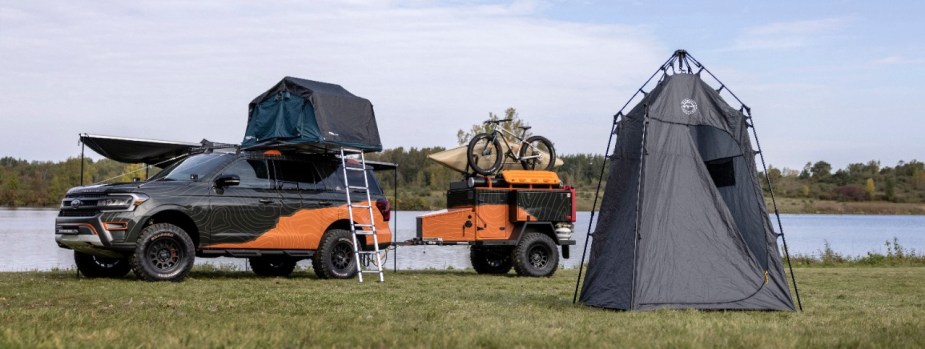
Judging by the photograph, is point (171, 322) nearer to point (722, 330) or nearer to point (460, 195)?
point (722, 330)

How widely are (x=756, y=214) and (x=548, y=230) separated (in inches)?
292

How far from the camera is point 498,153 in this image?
1873 centimetres

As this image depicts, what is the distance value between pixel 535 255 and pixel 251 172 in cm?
549

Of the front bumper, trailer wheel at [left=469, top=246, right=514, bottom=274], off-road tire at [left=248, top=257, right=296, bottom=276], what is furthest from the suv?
trailer wheel at [left=469, top=246, right=514, bottom=274]

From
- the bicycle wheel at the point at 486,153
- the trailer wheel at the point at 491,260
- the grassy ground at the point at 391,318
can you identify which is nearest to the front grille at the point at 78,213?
the grassy ground at the point at 391,318

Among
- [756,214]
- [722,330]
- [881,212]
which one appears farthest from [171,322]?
[881,212]

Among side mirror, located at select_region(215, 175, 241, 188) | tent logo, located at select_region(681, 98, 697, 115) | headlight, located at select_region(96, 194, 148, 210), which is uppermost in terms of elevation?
tent logo, located at select_region(681, 98, 697, 115)

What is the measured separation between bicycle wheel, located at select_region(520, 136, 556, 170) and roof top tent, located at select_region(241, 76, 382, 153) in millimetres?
3859

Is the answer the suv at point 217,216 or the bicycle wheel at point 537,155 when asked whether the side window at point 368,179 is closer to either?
the suv at point 217,216

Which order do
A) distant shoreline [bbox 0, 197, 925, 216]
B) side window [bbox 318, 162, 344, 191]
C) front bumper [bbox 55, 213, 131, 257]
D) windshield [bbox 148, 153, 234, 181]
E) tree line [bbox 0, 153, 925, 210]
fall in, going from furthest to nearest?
distant shoreline [bbox 0, 197, 925, 216]
tree line [bbox 0, 153, 925, 210]
side window [bbox 318, 162, 344, 191]
windshield [bbox 148, 153, 234, 181]
front bumper [bbox 55, 213, 131, 257]

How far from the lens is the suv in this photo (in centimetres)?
1392

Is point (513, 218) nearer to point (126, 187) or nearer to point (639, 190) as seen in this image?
point (126, 187)

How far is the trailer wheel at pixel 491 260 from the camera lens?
63.4 ft

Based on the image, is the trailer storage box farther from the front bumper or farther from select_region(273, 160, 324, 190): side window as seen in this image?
the front bumper
